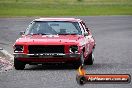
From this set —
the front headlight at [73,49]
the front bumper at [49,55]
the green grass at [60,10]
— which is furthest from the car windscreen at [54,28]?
the green grass at [60,10]

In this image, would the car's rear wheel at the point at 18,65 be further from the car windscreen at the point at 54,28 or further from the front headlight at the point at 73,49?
the car windscreen at the point at 54,28

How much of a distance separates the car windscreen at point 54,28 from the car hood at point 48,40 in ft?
1.74

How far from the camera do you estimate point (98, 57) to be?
23.3 metres

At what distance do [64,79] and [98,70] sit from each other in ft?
8.80

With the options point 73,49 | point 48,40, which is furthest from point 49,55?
point 73,49

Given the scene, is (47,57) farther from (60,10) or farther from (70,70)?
(60,10)

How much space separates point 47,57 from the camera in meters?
18.0

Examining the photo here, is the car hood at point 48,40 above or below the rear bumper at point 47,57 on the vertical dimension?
above

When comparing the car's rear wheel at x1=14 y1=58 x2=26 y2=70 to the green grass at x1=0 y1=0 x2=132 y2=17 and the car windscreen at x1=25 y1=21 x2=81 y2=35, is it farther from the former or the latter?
the green grass at x1=0 y1=0 x2=132 y2=17

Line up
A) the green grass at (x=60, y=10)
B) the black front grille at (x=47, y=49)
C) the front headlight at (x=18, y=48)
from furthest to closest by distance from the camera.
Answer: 1. the green grass at (x=60, y=10)
2. the front headlight at (x=18, y=48)
3. the black front grille at (x=47, y=49)

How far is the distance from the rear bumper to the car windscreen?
1.46 m

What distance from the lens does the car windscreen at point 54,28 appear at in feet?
64.3

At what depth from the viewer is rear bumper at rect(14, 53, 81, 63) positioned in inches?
709

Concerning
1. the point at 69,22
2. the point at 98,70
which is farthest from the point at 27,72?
the point at 69,22
